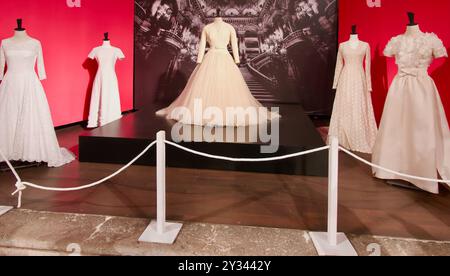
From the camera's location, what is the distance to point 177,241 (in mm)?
2461

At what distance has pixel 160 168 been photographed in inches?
99.7

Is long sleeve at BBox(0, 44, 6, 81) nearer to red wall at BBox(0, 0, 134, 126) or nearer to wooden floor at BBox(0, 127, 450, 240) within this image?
red wall at BBox(0, 0, 134, 126)

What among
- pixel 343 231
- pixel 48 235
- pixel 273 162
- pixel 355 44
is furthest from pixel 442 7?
pixel 48 235

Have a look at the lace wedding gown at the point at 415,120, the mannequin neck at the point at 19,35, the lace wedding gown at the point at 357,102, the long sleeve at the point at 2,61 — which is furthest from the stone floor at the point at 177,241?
the lace wedding gown at the point at 357,102

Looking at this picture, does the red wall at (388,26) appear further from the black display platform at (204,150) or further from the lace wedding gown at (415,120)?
the black display platform at (204,150)

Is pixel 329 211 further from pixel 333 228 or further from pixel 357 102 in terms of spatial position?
pixel 357 102

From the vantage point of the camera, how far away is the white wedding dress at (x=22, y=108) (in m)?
4.14

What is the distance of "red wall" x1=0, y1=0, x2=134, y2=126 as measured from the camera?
5.61m

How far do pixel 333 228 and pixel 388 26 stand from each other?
4.42m

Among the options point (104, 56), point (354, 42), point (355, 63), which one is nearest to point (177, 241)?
point (355, 63)

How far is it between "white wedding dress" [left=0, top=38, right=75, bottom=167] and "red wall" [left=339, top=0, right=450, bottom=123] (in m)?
4.79

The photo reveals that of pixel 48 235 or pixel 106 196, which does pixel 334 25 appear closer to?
pixel 106 196

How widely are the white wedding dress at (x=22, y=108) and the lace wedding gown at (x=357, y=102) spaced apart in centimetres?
391

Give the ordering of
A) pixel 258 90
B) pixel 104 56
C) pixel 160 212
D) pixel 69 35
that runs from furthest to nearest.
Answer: pixel 258 90, pixel 104 56, pixel 69 35, pixel 160 212
